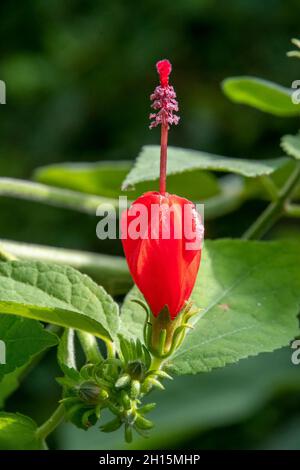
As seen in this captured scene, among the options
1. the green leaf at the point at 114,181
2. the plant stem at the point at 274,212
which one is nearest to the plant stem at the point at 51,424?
the plant stem at the point at 274,212

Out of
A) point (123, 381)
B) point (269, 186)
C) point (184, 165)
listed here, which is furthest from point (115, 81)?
point (123, 381)

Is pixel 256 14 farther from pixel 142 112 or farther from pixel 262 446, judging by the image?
pixel 262 446

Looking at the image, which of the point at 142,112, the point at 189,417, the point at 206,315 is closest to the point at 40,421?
the point at 189,417

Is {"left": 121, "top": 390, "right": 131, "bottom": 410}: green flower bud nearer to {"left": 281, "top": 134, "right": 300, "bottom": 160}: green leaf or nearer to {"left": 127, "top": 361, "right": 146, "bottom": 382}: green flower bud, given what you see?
Answer: {"left": 127, "top": 361, "right": 146, "bottom": 382}: green flower bud

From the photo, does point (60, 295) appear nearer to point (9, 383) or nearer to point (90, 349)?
point (90, 349)

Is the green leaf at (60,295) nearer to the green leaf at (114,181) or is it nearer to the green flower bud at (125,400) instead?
the green flower bud at (125,400)

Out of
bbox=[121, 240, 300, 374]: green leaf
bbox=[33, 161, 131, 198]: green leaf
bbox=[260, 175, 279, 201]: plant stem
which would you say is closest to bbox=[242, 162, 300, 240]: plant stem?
bbox=[260, 175, 279, 201]: plant stem
